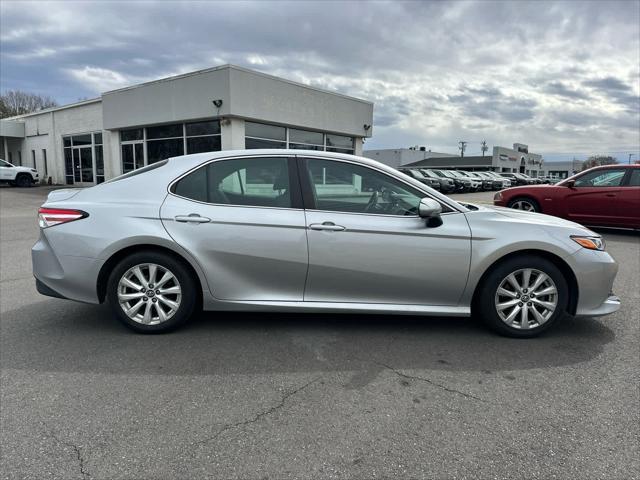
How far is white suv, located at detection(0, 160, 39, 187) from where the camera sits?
1070 inches

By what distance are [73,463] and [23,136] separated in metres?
37.6

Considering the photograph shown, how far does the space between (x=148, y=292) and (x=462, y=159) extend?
78.1 meters

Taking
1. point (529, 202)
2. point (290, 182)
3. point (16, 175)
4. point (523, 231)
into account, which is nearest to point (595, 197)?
A: point (529, 202)

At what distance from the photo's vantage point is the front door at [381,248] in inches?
155

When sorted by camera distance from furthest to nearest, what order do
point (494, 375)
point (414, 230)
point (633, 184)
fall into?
point (633, 184)
point (414, 230)
point (494, 375)

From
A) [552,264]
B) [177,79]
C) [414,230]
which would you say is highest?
[177,79]

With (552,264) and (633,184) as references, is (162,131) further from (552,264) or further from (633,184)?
(552,264)

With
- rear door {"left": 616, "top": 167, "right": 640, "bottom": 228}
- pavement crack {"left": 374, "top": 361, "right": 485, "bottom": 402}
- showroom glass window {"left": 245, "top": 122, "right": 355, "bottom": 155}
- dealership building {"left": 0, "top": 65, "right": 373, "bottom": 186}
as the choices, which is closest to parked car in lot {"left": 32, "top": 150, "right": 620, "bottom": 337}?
pavement crack {"left": 374, "top": 361, "right": 485, "bottom": 402}

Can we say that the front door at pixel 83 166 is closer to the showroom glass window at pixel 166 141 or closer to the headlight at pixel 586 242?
the showroom glass window at pixel 166 141

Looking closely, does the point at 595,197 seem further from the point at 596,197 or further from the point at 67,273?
the point at 67,273

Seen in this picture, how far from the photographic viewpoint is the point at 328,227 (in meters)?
3.93

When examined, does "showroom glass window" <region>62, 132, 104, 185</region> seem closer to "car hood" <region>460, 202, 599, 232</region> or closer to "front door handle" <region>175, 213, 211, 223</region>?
"front door handle" <region>175, 213, 211, 223</region>

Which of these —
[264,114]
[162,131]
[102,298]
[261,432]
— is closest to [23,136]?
[162,131]

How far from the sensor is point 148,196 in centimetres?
412
